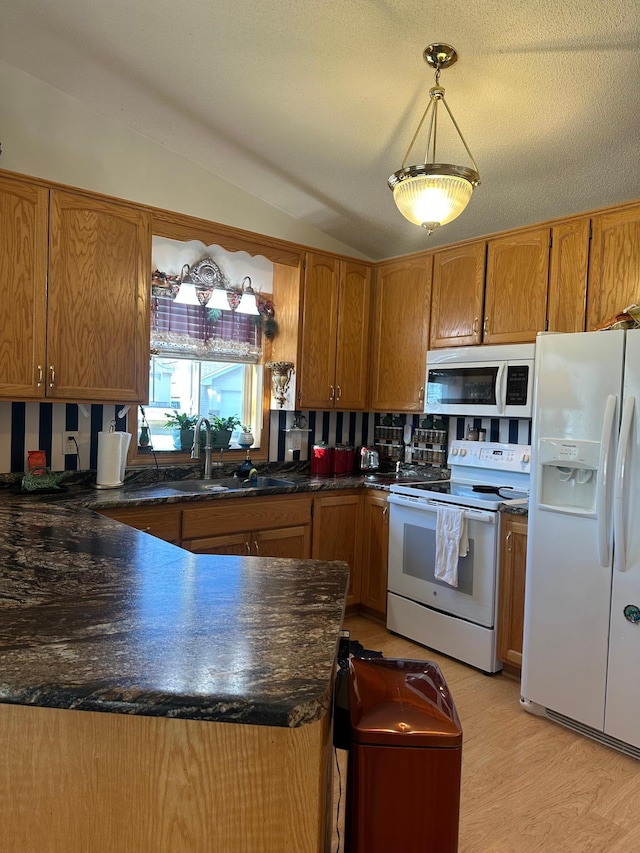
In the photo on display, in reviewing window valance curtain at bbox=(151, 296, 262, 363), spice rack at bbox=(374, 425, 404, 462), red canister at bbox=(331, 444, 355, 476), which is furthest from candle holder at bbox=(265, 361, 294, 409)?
spice rack at bbox=(374, 425, 404, 462)

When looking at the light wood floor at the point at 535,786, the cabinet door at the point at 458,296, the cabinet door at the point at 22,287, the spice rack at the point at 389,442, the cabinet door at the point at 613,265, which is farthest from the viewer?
the spice rack at the point at 389,442

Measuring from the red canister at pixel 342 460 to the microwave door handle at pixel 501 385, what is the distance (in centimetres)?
125

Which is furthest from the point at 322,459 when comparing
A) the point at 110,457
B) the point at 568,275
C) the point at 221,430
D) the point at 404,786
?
the point at 404,786

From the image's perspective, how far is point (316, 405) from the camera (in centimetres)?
395

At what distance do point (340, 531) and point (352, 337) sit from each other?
53.5 inches

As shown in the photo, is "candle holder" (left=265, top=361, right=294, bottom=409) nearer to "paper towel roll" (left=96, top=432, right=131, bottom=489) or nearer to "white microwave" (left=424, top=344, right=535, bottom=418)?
"white microwave" (left=424, top=344, right=535, bottom=418)

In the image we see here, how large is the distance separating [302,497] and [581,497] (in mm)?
1568

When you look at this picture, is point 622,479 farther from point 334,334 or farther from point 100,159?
point 100,159

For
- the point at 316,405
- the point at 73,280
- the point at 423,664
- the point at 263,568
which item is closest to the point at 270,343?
the point at 316,405

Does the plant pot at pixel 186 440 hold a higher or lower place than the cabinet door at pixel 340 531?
higher

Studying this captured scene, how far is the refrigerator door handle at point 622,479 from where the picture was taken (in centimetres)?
233

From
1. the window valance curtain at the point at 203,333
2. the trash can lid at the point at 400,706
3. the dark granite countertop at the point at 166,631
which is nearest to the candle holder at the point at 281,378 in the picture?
the window valance curtain at the point at 203,333

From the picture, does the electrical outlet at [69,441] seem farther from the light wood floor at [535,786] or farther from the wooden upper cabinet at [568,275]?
the wooden upper cabinet at [568,275]

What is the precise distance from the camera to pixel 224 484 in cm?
365
